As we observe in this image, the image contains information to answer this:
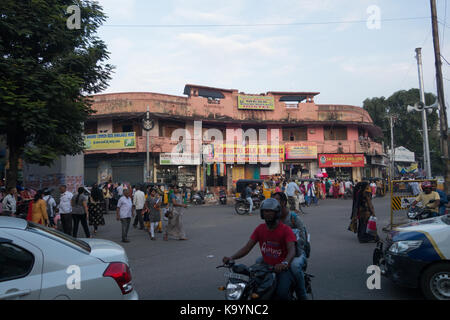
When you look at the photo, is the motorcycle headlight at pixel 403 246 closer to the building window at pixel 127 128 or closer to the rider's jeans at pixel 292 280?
the rider's jeans at pixel 292 280

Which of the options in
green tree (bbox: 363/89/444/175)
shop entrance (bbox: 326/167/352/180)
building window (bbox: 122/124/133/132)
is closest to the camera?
building window (bbox: 122/124/133/132)

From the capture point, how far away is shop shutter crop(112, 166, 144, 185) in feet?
85.7

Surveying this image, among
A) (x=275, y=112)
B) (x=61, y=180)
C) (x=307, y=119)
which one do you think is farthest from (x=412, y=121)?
(x=61, y=180)

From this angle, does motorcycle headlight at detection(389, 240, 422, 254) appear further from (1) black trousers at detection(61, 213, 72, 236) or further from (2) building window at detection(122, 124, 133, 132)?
(2) building window at detection(122, 124, 133, 132)

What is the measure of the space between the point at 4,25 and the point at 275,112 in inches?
999

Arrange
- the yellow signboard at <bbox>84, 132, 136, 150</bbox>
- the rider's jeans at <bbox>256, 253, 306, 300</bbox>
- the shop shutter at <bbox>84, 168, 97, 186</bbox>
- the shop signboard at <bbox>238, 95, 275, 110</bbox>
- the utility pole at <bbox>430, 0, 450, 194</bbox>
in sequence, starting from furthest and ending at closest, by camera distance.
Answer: the shop signboard at <bbox>238, 95, 275, 110</bbox>
the shop shutter at <bbox>84, 168, 97, 186</bbox>
the yellow signboard at <bbox>84, 132, 136, 150</bbox>
the utility pole at <bbox>430, 0, 450, 194</bbox>
the rider's jeans at <bbox>256, 253, 306, 300</bbox>

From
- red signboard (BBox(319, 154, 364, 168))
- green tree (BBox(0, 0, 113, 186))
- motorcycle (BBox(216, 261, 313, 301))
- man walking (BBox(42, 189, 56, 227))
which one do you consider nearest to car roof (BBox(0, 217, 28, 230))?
motorcycle (BBox(216, 261, 313, 301))

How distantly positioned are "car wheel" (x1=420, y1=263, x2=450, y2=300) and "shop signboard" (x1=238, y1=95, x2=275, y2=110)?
2592 centimetres

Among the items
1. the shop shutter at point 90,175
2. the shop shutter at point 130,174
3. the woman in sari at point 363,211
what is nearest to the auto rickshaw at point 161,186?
the shop shutter at point 130,174

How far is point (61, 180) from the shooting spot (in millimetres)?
16984

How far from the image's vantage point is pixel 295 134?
104 feet

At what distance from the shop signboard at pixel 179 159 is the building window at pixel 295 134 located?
921cm

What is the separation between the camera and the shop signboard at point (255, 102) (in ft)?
97.3

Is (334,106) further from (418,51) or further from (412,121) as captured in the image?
(412,121)
